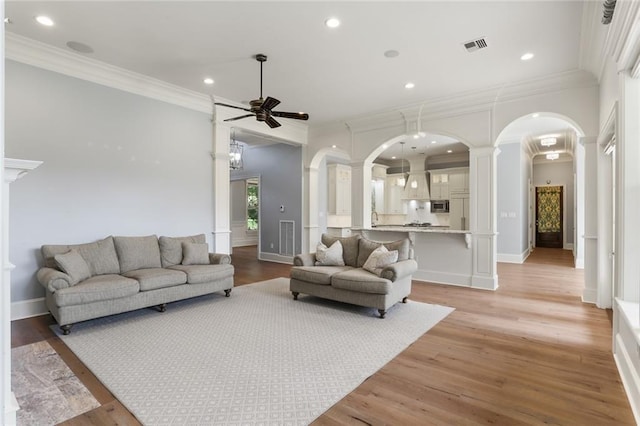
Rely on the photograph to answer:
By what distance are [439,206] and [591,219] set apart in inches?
237

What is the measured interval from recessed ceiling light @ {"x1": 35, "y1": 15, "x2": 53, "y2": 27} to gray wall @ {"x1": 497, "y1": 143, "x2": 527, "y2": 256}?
875 centimetres

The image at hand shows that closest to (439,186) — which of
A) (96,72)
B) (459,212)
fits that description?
(459,212)

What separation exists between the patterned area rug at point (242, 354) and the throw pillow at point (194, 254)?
1.98 feet

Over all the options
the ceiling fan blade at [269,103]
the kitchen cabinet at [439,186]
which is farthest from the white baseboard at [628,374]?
the kitchen cabinet at [439,186]

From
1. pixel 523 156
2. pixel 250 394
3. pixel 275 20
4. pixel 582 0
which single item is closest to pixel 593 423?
pixel 250 394

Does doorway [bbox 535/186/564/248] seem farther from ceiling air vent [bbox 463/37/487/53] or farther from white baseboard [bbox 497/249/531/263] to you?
ceiling air vent [bbox 463/37/487/53]

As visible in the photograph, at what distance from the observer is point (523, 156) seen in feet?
28.1

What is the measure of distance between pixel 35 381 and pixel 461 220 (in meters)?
9.43

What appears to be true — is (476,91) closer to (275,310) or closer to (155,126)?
(275,310)

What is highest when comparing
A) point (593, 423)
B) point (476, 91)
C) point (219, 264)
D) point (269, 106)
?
point (476, 91)

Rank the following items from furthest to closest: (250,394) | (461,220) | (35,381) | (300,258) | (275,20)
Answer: (461,220) < (300,258) < (275,20) < (35,381) < (250,394)

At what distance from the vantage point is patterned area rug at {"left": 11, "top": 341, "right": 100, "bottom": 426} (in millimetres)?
2168

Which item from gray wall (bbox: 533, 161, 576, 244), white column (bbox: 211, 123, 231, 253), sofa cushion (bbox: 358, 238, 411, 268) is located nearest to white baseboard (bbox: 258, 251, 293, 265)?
white column (bbox: 211, 123, 231, 253)

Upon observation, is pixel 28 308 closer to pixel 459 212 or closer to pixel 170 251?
pixel 170 251
